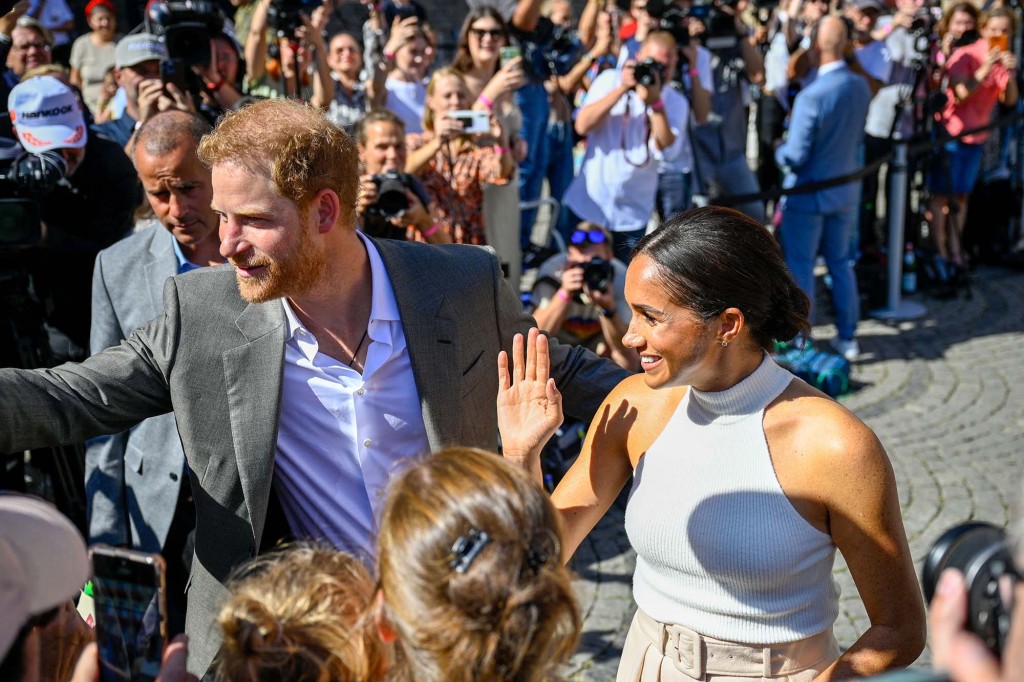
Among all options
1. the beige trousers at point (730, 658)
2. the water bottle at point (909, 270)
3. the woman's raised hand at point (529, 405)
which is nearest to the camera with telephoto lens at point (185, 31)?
the woman's raised hand at point (529, 405)

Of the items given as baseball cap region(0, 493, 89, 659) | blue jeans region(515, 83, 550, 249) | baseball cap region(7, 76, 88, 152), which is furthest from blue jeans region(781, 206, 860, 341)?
baseball cap region(0, 493, 89, 659)

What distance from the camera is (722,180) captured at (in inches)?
314

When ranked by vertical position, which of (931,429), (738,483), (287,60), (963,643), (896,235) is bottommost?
(931,429)

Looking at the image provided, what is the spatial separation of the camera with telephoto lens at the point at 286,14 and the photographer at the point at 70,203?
5.70 feet

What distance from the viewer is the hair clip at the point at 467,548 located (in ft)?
5.08

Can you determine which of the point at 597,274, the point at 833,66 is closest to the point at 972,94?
the point at 833,66

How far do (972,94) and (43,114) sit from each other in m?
7.29

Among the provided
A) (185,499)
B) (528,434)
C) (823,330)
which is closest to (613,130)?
(823,330)

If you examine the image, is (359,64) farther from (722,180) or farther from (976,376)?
(976,376)

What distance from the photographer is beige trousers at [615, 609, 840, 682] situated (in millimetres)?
2268

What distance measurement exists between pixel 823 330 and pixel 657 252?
238 inches

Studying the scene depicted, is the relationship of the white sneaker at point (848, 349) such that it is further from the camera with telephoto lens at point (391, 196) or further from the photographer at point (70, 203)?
the photographer at point (70, 203)

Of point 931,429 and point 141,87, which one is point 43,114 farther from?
point 931,429

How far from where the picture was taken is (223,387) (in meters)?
2.58
